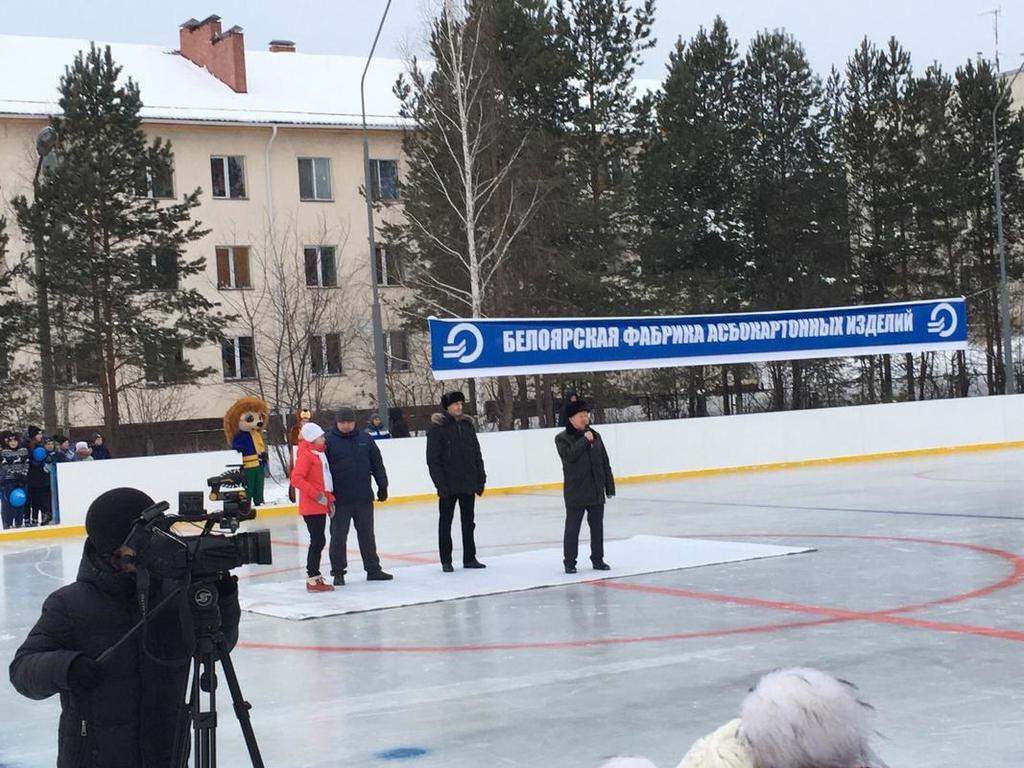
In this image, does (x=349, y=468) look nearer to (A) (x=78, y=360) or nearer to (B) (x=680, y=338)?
(B) (x=680, y=338)

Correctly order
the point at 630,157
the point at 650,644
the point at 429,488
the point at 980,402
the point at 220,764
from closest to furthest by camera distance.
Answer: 1. the point at 220,764
2. the point at 650,644
3. the point at 429,488
4. the point at 980,402
5. the point at 630,157

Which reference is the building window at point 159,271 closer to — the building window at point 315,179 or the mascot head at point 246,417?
the building window at point 315,179

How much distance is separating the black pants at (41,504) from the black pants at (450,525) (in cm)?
1032

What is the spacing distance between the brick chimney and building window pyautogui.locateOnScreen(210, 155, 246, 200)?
8.07 feet

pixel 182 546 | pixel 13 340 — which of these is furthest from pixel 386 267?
pixel 182 546

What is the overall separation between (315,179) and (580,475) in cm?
3658

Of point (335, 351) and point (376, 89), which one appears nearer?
point (335, 351)

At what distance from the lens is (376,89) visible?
4988 centimetres

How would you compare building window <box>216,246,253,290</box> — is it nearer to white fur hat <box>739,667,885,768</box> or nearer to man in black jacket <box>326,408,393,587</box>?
man in black jacket <box>326,408,393,587</box>

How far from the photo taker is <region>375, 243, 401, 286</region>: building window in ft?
131

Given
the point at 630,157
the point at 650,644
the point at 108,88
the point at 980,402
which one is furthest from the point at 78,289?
the point at 650,644

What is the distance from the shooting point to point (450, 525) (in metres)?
13.3

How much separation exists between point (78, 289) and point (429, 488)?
15.6 m

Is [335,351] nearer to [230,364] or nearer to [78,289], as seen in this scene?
[230,364]
